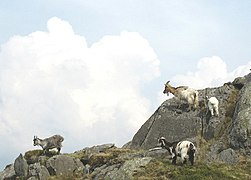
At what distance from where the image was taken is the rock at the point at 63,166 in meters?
31.5

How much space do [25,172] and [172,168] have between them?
44.2 feet

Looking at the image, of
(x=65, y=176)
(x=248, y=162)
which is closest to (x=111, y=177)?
(x=65, y=176)

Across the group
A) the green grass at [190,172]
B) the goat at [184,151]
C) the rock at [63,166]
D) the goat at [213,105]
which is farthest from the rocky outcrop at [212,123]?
the rock at [63,166]

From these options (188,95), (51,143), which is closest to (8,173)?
(51,143)

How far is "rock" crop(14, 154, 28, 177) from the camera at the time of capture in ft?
107

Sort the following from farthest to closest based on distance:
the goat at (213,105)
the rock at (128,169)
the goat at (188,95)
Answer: the goat at (188,95)
the goat at (213,105)
the rock at (128,169)

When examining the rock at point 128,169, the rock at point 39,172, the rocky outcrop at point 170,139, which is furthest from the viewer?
the rock at point 39,172

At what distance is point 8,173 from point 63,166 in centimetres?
637

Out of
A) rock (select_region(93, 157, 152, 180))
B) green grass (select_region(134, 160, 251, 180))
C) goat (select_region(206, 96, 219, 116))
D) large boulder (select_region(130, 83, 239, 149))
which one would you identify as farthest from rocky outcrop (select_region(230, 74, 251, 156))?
rock (select_region(93, 157, 152, 180))

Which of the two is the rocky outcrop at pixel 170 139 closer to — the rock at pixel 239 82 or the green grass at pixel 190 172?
the rock at pixel 239 82

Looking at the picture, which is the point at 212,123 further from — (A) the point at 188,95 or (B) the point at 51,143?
(B) the point at 51,143

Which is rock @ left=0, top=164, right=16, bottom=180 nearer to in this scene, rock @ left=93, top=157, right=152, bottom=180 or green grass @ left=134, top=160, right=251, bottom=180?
rock @ left=93, top=157, right=152, bottom=180

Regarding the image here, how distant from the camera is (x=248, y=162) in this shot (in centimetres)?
2806

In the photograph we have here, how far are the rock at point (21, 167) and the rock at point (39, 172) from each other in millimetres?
538
